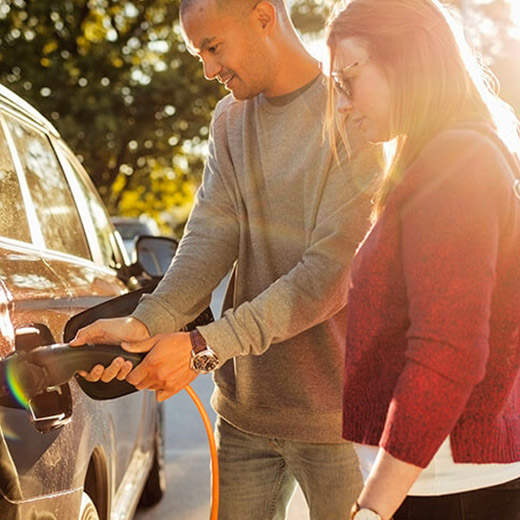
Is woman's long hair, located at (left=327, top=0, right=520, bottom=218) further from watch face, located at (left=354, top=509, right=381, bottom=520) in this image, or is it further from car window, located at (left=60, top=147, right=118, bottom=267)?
car window, located at (left=60, top=147, right=118, bottom=267)

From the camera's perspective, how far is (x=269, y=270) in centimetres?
271

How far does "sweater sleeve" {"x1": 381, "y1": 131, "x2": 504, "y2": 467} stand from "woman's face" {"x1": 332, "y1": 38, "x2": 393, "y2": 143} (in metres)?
0.26

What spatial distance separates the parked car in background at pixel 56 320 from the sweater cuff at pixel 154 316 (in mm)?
220

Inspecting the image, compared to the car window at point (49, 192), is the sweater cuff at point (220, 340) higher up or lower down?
lower down

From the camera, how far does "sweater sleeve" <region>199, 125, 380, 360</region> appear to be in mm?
2434

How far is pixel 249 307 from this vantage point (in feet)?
8.02

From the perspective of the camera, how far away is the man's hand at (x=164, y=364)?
233 centimetres

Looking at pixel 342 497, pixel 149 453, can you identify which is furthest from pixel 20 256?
pixel 149 453

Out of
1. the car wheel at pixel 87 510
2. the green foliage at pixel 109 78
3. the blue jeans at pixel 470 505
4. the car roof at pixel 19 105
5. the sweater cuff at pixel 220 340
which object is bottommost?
the car wheel at pixel 87 510

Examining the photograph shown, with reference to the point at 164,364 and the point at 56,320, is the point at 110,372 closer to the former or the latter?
the point at 164,364

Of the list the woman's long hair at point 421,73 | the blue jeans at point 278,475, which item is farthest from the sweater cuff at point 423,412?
the blue jeans at point 278,475

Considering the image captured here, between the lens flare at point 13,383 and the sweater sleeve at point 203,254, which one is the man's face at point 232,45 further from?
the lens flare at point 13,383

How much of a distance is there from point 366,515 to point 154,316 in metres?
1.11

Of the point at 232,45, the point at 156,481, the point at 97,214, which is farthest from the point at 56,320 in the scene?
the point at 156,481
